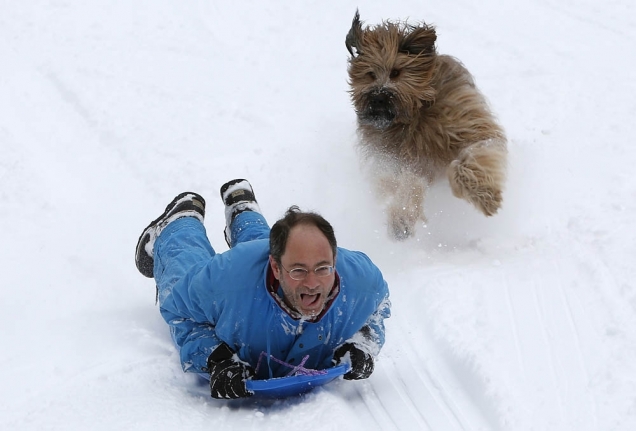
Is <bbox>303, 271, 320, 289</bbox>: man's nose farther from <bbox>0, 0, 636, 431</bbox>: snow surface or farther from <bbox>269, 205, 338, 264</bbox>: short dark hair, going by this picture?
<bbox>0, 0, 636, 431</bbox>: snow surface

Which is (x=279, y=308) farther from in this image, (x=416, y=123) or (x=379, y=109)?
(x=416, y=123)

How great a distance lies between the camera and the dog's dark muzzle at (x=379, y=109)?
484 centimetres

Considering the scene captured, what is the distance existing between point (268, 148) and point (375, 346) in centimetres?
292

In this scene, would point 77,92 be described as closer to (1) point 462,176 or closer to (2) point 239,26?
(2) point 239,26

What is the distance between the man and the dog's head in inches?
65.8

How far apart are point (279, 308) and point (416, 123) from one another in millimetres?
2200

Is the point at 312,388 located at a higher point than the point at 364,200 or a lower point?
higher

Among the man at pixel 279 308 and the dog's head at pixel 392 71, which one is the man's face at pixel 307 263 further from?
the dog's head at pixel 392 71

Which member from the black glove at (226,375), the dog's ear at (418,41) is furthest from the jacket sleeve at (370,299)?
the dog's ear at (418,41)

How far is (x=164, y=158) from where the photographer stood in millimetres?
5828

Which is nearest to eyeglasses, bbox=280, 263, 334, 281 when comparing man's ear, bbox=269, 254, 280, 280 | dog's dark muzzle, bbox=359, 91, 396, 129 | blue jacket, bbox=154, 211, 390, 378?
man's ear, bbox=269, 254, 280, 280

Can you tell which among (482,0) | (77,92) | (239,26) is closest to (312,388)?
(77,92)

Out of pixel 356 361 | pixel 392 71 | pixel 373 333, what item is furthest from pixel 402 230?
pixel 356 361

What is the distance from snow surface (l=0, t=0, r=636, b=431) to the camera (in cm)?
327
